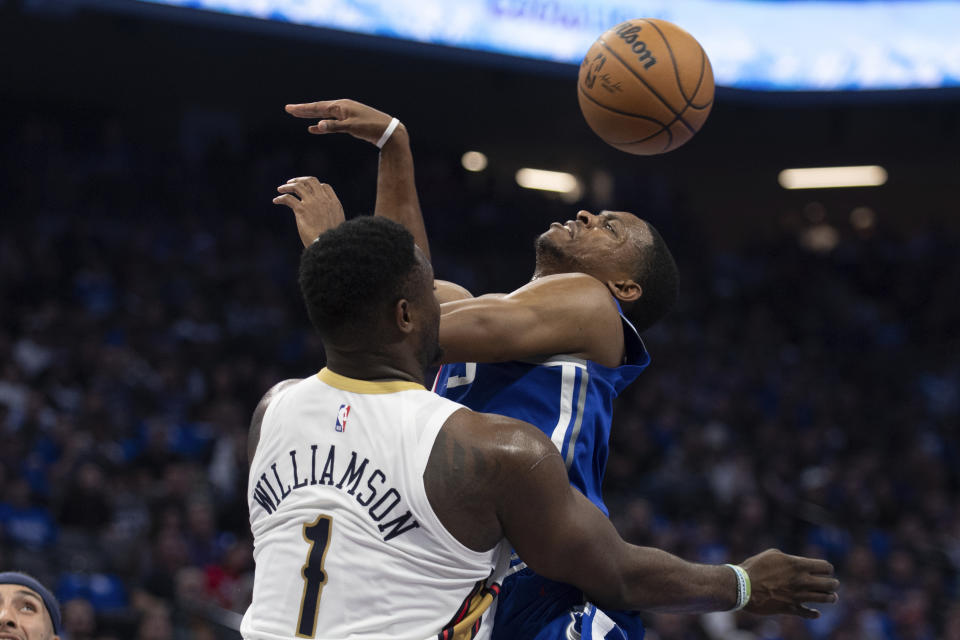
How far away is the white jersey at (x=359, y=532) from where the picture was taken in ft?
7.93

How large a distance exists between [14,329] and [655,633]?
6234 millimetres

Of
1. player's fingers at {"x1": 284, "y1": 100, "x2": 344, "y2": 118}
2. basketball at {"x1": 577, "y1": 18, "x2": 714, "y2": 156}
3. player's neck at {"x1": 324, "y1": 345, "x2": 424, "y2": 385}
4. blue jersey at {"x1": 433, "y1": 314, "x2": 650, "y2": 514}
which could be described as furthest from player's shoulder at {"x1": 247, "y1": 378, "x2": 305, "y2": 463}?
basketball at {"x1": 577, "y1": 18, "x2": 714, "y2": 156}

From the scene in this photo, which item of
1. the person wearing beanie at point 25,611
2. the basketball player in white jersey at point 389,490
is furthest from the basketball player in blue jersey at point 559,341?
the person wearing beanie at point 25,611

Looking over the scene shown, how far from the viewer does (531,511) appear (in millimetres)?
2424

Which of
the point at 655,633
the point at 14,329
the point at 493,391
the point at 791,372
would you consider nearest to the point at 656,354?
the point at 791,372

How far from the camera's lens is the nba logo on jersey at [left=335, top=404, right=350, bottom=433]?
2500 millimetres

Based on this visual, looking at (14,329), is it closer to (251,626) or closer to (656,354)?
(656,354)

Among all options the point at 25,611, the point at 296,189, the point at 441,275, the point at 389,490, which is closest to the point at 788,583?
the point at 389,490

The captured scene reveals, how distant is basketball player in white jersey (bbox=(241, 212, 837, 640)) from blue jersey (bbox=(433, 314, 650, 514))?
1.34ft

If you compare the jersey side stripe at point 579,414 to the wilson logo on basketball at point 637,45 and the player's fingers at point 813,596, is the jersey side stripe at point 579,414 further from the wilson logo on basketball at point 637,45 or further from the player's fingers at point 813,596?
the wilson logo on basketball at point 637,45

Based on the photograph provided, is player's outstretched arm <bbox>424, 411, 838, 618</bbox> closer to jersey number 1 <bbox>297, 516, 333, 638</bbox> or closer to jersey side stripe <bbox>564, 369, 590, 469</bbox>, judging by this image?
jersey number 1 <bbox>297, 516, 333, 638</bbox>

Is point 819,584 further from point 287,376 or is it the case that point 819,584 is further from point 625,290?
point 287,376

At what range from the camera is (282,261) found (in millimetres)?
13070

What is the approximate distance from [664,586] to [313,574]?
821 mm
